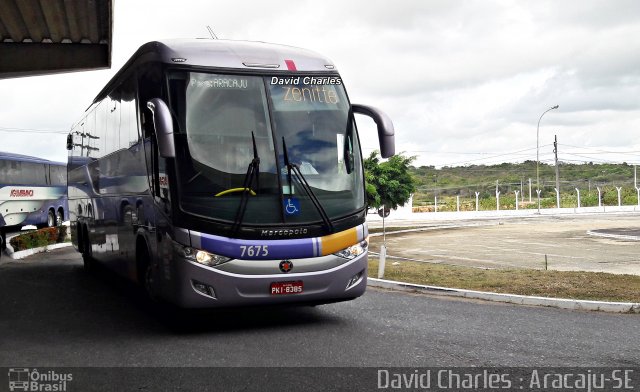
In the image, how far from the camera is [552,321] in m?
9.78

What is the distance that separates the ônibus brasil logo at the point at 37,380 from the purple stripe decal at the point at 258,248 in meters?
2.19

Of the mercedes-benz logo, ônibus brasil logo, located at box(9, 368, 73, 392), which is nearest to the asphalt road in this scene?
ônibus brasil logo, located at box(9, 368, 73, 392)

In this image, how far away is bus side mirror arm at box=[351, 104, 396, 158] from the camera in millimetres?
9289

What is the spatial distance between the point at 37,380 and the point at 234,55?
4544 millimetres

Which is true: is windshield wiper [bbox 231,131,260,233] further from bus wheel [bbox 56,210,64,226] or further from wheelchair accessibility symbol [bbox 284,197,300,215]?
bus wheel [bbox 56,210,64,226]

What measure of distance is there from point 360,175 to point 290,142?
42.5 inches

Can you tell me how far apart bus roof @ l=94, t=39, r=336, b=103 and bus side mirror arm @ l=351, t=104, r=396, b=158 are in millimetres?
757

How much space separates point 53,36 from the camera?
22.6m

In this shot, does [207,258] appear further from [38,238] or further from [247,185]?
[38,238]

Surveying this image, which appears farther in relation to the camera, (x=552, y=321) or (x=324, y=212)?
(x=552, y=321)

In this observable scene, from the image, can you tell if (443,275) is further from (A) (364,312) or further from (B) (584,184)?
(B) (584,184)

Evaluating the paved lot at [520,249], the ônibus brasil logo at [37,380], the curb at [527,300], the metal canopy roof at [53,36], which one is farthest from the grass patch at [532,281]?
the metal canopy roof at [53,36]

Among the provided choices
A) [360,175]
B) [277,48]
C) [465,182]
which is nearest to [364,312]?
[360,175]

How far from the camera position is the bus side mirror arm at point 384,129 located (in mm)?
9289
